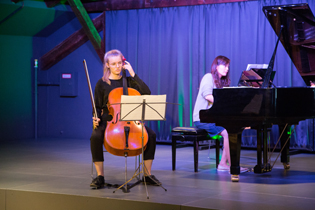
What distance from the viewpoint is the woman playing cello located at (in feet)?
12.8

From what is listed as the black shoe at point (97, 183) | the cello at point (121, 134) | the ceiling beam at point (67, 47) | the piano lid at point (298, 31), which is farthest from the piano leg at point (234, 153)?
the ceiling beam at point (67, 47)

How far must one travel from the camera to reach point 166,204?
3266 mm

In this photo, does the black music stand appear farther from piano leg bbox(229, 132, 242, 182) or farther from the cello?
piano leg bbox(229, 132, 242, 182)

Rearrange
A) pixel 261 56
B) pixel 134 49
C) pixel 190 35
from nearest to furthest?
pixel 261 56 < pixel 190 35 < pixel 134 49

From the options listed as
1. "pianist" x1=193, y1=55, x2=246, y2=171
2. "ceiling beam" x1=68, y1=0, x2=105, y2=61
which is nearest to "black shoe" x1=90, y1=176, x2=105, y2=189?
"pianist" x1=193, y1=55, x2=246, y2=171

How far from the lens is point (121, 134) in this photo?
369cm

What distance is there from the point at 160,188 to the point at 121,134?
61 centimetres

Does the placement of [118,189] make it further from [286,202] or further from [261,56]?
[261,56]

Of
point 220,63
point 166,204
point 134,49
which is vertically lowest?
point 166,204

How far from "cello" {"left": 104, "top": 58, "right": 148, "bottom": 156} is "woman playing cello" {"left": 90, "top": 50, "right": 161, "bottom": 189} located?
0.44 feet

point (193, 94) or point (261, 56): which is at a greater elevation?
point (261, 56)

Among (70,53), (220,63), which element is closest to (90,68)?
(70,53)

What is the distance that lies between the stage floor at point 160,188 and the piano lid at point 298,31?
1150 mm

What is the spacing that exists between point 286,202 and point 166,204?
888 mm
